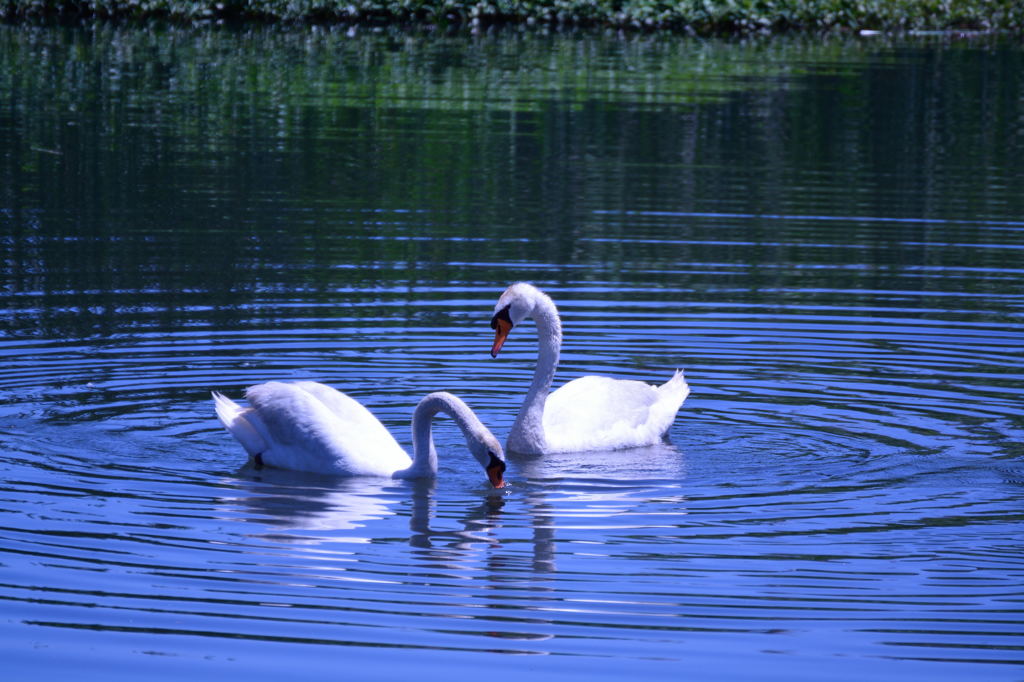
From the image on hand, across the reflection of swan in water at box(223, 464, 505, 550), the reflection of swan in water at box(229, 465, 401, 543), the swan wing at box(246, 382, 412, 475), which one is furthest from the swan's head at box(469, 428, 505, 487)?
the swan wing at box(246, 382, 412, 475)

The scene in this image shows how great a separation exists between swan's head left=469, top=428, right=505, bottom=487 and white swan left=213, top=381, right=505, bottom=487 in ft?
0.12

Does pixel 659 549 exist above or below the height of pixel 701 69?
below

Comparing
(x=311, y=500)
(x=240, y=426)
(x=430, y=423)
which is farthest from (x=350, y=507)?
(x=240, y=426)

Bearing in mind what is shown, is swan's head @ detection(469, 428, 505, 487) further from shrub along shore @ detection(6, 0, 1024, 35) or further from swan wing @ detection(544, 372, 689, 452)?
shrub along shore @ detection(6, 0, 1024, 35)

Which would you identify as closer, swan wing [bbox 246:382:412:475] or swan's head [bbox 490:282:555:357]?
swan wing [bbox 246:382:412:475]

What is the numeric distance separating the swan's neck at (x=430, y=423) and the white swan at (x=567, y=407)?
0.99 m

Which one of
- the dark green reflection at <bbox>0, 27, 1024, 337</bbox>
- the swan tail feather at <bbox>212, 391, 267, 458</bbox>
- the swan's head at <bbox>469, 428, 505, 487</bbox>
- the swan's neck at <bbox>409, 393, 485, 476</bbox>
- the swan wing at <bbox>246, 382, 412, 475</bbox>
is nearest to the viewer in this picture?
the swan's head at <bbox>469, 428, 505, 487</bbox>

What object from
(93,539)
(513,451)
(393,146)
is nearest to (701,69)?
(393,146)

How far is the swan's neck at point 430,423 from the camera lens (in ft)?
33.0

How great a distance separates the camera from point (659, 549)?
891 centimetres

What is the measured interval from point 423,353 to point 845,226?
7783mm

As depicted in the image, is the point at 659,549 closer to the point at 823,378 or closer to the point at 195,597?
the point at 195,597

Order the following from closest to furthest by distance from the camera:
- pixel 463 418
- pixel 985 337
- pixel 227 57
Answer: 1. pixel 463 418
2. pixel 985 337
3. pixel 227 57

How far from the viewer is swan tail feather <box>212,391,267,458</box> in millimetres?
10812
